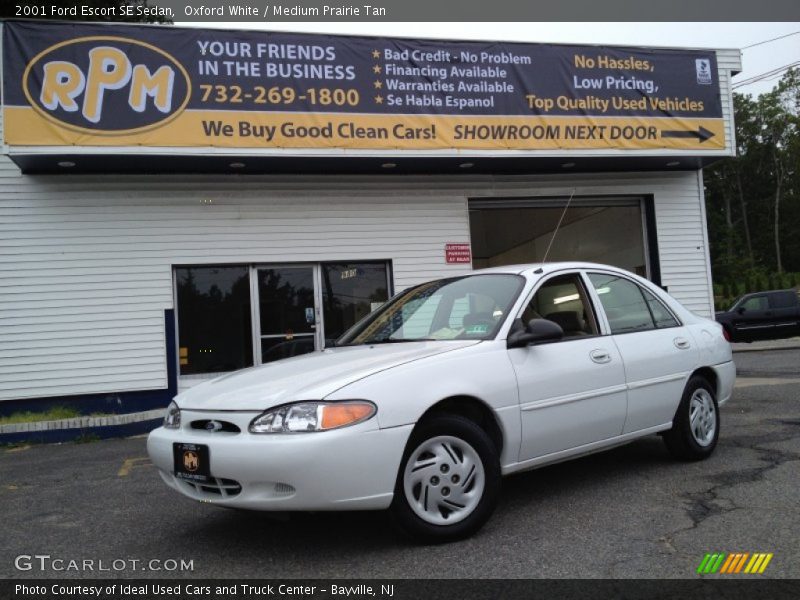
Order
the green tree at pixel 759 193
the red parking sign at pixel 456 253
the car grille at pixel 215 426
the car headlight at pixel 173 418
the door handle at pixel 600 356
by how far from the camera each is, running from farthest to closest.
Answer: the green tree at pixel 759 193
the red parking sign at pixel 456 253
the door handle at pixel 600 356
the car headlight at pixel 173 418
the car grille at pixel 215 426

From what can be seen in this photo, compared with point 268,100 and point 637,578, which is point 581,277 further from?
point 268,100

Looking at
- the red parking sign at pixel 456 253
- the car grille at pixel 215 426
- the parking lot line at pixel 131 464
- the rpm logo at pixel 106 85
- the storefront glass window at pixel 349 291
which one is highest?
the rpm logo at pixel 106 85

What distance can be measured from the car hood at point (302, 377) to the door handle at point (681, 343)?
2.03m

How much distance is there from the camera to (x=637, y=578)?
3344mm

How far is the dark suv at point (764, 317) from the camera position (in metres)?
21.0

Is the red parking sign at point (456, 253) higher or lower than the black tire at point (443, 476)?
higher

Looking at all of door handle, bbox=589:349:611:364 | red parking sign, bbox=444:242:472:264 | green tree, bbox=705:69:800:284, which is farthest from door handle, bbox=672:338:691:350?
green tree, bbox=705:69:800:284

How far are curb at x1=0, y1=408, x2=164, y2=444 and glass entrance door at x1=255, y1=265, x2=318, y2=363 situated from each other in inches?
92.3

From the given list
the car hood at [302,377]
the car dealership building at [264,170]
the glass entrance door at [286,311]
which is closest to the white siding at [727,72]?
the car dealership building at [264,170]

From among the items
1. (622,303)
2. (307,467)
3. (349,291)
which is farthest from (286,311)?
(307,467)

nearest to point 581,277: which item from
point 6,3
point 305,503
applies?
point 305,503

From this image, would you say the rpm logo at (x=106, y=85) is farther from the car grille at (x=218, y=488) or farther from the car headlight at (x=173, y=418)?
the car grille at (x=218, y=488)

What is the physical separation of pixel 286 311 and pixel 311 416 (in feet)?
25.3
